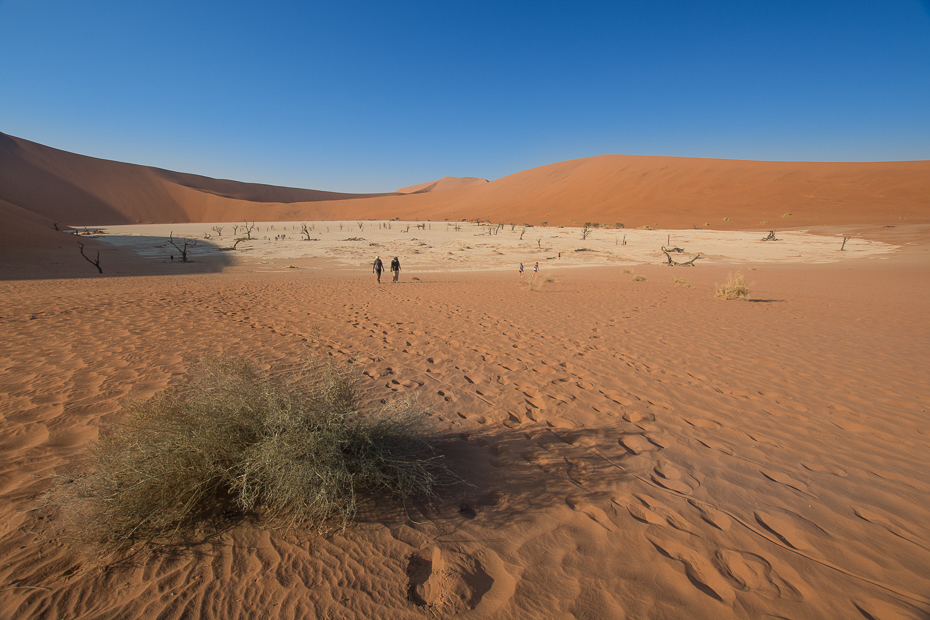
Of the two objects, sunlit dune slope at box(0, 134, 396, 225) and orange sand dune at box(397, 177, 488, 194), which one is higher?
orange sand dune at box(397, 177, 488, 194)

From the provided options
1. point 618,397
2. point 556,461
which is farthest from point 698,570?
point 618,397

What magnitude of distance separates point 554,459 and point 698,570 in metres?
1.17

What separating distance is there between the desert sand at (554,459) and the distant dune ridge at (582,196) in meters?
27.0

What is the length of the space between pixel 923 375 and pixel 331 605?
276 inches

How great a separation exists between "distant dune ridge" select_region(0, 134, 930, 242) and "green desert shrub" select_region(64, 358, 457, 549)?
30.3 m

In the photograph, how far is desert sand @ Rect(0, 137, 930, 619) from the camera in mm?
1949

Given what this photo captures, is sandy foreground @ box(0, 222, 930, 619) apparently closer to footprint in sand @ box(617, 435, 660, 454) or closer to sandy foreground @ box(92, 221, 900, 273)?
footprint in sand @ box(617, 435, 660, 454)

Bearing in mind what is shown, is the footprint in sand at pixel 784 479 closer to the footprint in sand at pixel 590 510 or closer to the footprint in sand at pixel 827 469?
the footprint in sand at pixel 827 469

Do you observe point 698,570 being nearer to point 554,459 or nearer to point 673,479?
point 673,479

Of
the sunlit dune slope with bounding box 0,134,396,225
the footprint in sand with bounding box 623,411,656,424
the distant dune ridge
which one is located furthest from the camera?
the sunlit dune slope with bounding box 0,134,396,225

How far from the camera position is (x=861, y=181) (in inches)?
1832

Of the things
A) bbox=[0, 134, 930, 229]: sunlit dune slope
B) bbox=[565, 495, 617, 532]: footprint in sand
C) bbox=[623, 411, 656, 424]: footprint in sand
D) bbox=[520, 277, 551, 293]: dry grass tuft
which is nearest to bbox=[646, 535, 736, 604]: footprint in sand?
bbox=[565, 495, 617, 532]: footprint in sand

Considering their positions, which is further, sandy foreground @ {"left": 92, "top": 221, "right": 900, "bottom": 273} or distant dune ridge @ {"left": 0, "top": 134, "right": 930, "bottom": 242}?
distant dune ridge @ {"left": 0, "top": 134, "right": 930, "bottom": 242}

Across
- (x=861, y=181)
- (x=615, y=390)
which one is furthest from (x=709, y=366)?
(x=861, y=181)
